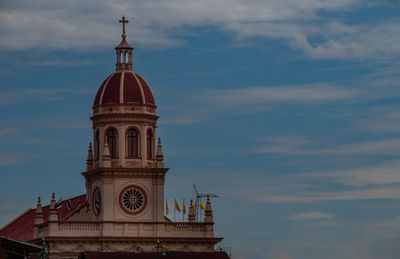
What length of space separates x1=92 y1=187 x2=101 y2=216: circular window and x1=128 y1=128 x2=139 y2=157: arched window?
17.6ft

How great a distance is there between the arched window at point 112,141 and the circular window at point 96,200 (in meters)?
4.45

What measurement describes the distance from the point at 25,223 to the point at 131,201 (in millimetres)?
20987

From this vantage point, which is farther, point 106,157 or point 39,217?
point 39,217

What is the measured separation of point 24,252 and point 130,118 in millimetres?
25720

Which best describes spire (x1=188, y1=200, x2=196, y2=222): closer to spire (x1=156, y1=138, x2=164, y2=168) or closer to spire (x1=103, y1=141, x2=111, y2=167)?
spire (x1=156, y1=138, x2=164, y2=168)

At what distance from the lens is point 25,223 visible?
14738 cm

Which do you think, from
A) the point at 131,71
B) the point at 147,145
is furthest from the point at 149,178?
the point at 131,71

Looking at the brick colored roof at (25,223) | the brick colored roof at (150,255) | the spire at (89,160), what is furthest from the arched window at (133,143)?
the brick colored roof at (150,255)

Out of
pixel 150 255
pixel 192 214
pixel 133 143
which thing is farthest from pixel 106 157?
pixel 192 214

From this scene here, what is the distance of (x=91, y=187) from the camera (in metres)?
134

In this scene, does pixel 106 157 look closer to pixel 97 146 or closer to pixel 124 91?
pixel 97 146

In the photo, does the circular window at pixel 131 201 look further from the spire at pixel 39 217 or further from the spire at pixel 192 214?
the spire at pixel 39 217

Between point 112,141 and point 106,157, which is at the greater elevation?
point 112,141

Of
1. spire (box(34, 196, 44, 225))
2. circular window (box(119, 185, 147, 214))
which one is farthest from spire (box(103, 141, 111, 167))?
spire (box(34, 196, 44, 225))
